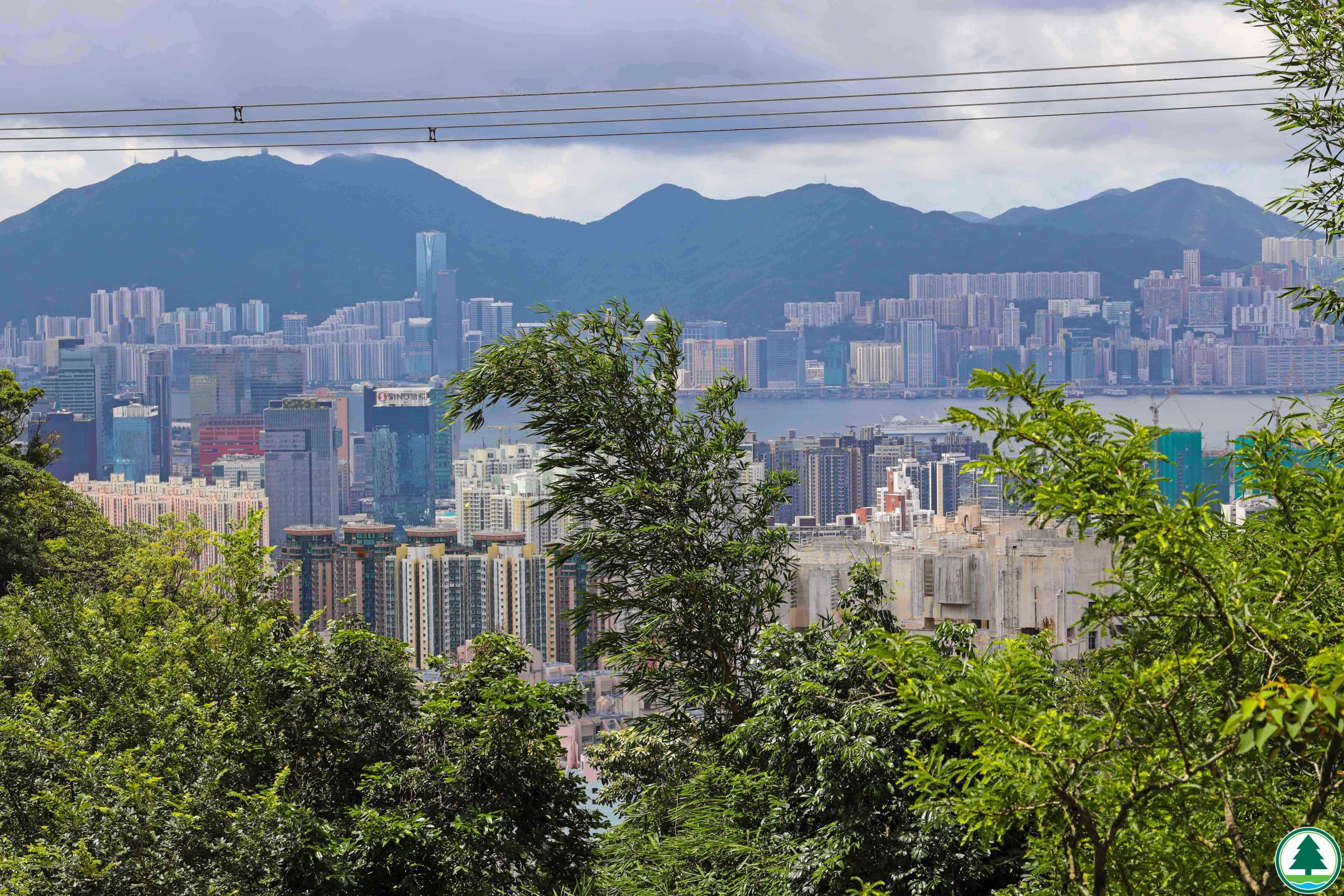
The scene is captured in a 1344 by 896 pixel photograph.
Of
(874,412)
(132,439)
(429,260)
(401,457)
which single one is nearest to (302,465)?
(401,457)

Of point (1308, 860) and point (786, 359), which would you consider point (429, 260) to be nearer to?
point (786, 359)

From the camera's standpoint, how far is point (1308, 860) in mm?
1459

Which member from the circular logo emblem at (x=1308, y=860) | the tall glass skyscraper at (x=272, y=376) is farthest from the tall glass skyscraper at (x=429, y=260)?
the circular logo emblem at (x=1308, y=860)

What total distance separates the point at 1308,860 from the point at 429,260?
14227cm

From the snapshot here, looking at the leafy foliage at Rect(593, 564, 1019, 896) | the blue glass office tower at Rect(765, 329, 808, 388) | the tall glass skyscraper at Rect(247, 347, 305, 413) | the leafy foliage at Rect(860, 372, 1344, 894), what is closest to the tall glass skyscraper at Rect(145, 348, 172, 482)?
the tall glass skyscraper at Rect(247, 347, 305, 413)

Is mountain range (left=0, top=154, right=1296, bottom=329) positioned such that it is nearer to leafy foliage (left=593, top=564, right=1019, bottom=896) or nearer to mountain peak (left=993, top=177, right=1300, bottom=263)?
mountain peak (left=993, top=177, right=1300, bottom=263)

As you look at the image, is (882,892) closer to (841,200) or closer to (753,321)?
(753,321)

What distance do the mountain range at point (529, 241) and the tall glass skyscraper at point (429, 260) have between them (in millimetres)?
1599

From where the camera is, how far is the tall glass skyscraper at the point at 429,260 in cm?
13750

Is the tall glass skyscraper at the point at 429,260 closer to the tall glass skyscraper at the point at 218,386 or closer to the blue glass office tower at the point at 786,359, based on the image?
the tall glass skyscraper at the point at 218,386

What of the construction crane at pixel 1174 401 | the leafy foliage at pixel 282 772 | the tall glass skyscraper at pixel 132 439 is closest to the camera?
the leafy foliage at pixel 282 772

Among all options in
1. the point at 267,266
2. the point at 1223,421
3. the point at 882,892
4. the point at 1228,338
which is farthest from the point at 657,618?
the point at 267,266

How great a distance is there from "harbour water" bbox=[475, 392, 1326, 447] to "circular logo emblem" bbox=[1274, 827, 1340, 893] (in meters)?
71.2

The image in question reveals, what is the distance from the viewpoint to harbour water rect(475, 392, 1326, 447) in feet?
245
